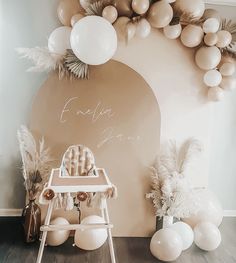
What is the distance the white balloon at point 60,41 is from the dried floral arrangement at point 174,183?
Result: 3.97ft

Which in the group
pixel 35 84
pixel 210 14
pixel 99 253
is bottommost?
pixel 99 253

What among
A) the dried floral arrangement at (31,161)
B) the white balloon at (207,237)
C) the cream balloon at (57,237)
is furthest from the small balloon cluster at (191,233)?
the dried floral arrangement at (31,161)

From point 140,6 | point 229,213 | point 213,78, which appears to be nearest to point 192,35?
A: point 213,78

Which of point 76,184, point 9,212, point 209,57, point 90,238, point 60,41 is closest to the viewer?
point 76,184

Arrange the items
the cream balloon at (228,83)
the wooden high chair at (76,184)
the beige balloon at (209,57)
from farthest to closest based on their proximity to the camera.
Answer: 1. the cream balloon at (228,83)
2. the beige balloon at (209,57)
3. the wooden high chair at (76,184)

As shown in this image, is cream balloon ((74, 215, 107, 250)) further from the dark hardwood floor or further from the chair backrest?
the chair backrest

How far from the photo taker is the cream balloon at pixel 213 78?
8.90ft

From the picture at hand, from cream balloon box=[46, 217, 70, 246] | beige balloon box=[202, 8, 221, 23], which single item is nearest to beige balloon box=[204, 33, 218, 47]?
beige balloon box=[202, 8, 221, 23]

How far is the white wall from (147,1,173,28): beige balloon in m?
0.20

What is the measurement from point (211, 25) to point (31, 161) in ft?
6.08

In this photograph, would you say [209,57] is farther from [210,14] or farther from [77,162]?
[77,162]

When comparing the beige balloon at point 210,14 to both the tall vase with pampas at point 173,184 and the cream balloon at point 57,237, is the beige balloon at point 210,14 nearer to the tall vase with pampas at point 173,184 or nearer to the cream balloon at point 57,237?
the tall vase with pampas at point 173,184

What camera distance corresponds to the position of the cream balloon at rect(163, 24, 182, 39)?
265cm

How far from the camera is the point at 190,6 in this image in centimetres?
257
